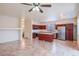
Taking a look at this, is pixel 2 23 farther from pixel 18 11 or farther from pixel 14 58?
pixel 14 58

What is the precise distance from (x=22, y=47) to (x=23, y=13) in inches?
73.5

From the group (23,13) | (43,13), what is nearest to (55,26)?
(43,13)

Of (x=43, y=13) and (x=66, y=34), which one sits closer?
(x=43, y=13)

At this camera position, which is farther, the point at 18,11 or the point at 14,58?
the point at 18,11

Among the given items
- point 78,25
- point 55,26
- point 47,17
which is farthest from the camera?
point 78,25

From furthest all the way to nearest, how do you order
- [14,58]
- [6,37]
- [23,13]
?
[6,37]
[23,13]
[14,58]

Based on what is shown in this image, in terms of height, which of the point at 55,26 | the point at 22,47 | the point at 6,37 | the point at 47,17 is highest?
the point at 47,17

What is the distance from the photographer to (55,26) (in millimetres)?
2848

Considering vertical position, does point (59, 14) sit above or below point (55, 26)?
above

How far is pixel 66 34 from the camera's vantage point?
2869mm

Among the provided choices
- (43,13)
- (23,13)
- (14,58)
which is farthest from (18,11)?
(14,58)

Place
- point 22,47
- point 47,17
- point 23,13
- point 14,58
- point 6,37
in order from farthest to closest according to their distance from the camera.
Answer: point 22,47 < point 6,37 < point 23,13 < point 47,17 < point 14,58

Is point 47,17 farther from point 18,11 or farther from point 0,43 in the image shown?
point 0,43

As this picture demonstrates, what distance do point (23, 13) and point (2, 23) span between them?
139 centimetres
